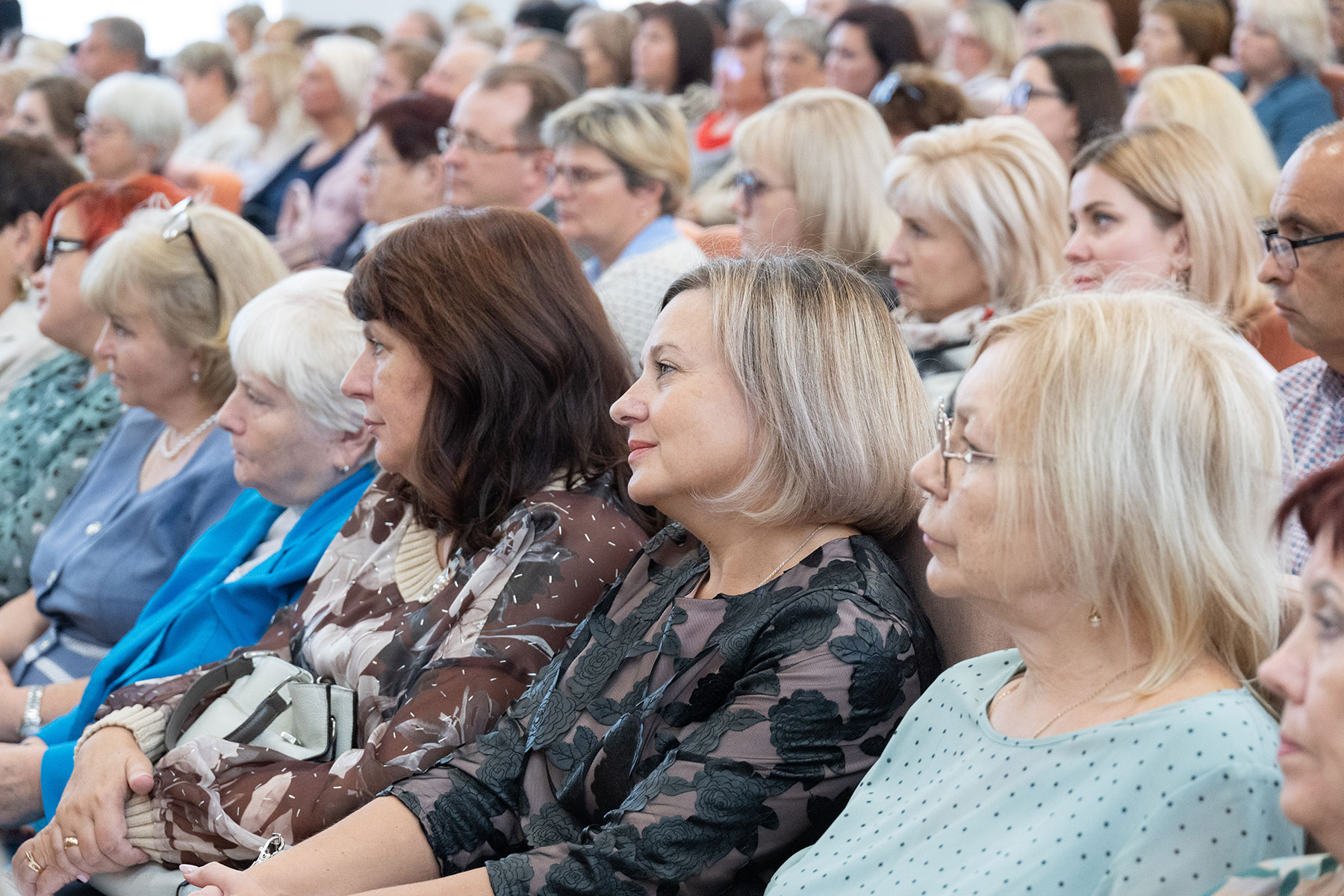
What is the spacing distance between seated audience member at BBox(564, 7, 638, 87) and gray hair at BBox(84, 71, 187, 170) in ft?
6.54

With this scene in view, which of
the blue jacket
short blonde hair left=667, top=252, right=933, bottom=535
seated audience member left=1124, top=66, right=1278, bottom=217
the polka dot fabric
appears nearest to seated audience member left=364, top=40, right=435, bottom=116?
seated audience member left=1124, top=66, right=1278, bottom=217

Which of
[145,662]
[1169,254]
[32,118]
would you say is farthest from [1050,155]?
[32,118]

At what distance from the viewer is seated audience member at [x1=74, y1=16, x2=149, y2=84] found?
7.93 m

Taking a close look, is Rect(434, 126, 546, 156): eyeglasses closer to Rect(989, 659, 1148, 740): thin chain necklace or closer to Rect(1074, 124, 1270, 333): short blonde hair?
Rect(1074, 124, 1270, 333): short blonde hair

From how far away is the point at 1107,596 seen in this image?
3.92 ft

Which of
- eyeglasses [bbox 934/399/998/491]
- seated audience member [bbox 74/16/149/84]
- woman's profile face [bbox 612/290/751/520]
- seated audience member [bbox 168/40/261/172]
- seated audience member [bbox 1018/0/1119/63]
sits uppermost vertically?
eyeglasses [bbox 934/399/998/491]

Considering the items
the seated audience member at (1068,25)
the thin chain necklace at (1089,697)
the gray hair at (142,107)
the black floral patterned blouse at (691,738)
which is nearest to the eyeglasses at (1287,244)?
the black floral patterned blouse at (691,738)

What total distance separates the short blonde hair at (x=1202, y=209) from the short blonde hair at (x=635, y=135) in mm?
1356

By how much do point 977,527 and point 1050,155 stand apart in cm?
201

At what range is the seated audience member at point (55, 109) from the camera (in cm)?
578

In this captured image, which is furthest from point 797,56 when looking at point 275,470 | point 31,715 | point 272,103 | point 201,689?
point 201,689

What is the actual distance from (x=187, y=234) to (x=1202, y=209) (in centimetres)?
208

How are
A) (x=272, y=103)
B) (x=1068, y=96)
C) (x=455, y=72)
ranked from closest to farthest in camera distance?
(x=1068, y=96), (x=455, y=72), (x=272, y=103)

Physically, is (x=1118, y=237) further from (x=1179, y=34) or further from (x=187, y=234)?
(x=1179, y=34)
